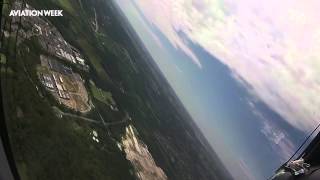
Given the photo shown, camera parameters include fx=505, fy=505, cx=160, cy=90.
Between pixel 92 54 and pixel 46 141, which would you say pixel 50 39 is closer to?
pixel 92 54

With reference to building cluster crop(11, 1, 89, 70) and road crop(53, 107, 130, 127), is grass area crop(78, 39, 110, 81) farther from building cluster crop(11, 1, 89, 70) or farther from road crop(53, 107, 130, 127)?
road crop(53, 107, 130, 127)

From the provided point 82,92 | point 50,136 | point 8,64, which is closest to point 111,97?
point 82,92

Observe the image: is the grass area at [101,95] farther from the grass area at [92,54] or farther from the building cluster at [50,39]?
the building cluster at [50,39]

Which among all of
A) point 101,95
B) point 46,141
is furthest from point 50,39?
point 46,141

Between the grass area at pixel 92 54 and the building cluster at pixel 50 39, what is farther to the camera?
the grass area at pixel 92 54

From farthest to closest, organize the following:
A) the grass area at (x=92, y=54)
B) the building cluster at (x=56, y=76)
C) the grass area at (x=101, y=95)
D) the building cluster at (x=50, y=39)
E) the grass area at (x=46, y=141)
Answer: the grass area at (x=92, y=54) < the grass area at (x=101, y=95) < the building cluster at (x=56, y=76) < the building cluster at (x=50, y=39) < the grass area at (x=46, y=141)

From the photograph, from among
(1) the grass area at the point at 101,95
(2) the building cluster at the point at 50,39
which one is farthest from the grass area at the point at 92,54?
(2) the building cluster at the point at 50,39

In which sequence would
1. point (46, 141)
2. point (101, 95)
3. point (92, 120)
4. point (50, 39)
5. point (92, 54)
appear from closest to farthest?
1. point (46, 141)
2. point (92, 120)
3. point (50, 39)
4. point (101, 95)
5. point (92, 54)

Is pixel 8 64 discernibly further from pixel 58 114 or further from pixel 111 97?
pixel 111 97
